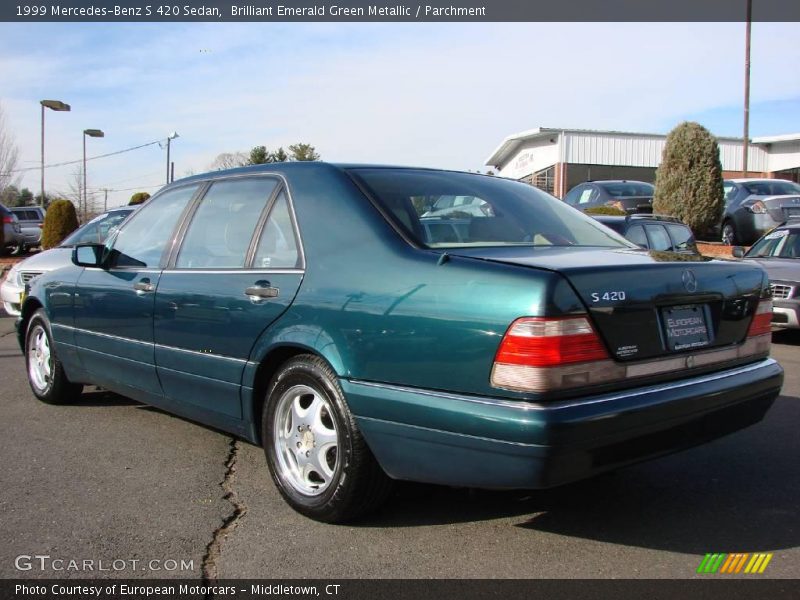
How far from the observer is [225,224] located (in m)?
4.18

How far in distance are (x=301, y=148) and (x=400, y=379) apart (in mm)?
37315

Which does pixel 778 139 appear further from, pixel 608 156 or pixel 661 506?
pixel 661 506

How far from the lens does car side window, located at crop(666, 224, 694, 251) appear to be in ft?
33.2

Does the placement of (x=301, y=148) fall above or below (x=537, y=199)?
above

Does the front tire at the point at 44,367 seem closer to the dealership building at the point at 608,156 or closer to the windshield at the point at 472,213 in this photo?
the windshield at the point at 472,213

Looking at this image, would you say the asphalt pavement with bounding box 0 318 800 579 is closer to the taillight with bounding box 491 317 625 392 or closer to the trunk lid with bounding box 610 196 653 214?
the taillight with bounding box 491 317 625 392

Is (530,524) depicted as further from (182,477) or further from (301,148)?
(301,148)

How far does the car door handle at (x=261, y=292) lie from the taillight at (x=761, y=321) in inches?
87.4

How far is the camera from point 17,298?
9.12 metres

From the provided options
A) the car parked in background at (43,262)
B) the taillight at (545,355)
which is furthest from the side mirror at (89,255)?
the car parked in background at (43,262)

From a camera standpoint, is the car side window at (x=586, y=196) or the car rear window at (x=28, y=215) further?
the car rear window at (x=28, y=215)

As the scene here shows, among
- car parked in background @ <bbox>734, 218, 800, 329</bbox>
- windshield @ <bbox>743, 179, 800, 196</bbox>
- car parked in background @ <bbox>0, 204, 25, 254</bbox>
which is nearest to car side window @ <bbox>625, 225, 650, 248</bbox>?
car parked in background @ <bbox>734, 218, 800, 329</bbox>

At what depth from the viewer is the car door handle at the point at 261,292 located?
360 cm
